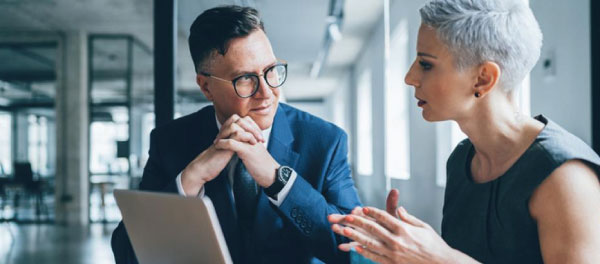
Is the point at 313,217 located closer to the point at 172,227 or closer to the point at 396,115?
the point at 172,227

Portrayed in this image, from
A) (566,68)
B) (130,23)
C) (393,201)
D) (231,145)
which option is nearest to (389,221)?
(393,201)

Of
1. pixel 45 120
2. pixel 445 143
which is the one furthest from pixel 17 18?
pixel 445 143

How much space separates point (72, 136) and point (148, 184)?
8.11m

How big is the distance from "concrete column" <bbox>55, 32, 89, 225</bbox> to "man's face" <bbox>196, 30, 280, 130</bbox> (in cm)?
818

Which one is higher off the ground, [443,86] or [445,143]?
[443,86]

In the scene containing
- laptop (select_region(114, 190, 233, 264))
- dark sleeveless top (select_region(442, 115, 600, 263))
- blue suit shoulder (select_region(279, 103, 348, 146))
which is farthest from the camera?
blue suit shoulder (select_region(279, 103, 348, 146))

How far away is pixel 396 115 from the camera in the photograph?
769 cm

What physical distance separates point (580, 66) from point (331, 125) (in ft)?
4.74

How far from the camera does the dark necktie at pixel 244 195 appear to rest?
1.66m

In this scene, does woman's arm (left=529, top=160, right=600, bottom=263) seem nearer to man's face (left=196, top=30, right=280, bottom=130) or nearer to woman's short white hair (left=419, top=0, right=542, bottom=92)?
woman's short white hair (left=419, top=0, right=542, bottom=92)

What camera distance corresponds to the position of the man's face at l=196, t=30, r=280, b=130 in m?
1.65

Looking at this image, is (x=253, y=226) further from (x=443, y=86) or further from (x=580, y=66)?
(x=580, y=66)

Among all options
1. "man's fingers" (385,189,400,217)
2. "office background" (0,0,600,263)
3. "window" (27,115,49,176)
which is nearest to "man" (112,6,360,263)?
"man's fingers" (385,189,400,217)

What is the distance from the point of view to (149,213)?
110 cm
